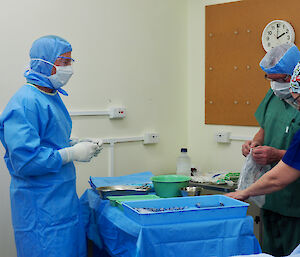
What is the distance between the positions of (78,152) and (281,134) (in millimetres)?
1130

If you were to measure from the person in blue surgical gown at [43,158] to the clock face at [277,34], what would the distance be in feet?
4.80

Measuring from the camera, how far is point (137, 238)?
174 centimetres

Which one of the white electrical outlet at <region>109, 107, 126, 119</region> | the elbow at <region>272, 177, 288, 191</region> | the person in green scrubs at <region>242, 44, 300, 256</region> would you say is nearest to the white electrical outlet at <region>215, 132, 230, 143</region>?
the person in green scrubs at <region>242, 44, 300, 256</region>

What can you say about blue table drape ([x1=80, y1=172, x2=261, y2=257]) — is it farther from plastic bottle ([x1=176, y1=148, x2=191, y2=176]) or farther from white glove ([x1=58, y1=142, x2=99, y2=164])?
plastic bottle ([x1=176, y1=148, x2=191, y2=176])

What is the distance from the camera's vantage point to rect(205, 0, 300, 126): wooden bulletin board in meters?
3.04

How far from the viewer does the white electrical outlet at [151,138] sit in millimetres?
3295

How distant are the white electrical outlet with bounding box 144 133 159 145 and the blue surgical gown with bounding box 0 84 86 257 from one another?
1194 mm

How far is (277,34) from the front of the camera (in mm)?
2896

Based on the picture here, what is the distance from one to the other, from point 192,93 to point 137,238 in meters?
2.03

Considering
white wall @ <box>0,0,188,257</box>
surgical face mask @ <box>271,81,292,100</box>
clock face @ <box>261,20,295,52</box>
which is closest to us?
surgical face mask @ <box>271,81,292,100</box>

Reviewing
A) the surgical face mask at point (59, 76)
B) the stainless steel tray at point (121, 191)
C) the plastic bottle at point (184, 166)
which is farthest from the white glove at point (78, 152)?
the plastic bottle at point (184, 166)

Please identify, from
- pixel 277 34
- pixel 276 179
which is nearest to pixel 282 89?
pixel 276 179

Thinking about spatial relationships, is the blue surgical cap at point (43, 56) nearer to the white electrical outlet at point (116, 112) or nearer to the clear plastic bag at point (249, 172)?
the white electrical outlet at point (116, 112)

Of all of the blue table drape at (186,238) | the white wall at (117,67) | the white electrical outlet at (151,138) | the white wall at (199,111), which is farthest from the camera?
the white wall at (199,111)
